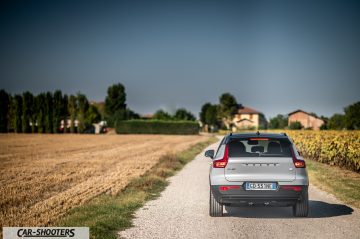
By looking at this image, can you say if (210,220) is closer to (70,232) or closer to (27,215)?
(70,232)

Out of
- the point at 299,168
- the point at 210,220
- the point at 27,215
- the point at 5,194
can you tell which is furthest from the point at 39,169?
the point at 299,168

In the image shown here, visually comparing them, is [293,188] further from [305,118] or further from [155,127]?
[305,118]

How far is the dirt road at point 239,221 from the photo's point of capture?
724 cm

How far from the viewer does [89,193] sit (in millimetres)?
11711

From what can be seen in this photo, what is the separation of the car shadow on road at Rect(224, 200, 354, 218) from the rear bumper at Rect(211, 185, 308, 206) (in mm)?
843

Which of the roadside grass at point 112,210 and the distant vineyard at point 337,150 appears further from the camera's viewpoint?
the distant vineyard at point 337,150

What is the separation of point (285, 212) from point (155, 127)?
252 feet

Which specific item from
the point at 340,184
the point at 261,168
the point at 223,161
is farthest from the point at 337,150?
the point at 223,161

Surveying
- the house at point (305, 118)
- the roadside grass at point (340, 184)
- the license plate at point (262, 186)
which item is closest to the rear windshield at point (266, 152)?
the license plate at point (262, 186)

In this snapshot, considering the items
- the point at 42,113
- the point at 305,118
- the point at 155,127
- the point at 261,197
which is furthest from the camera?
the point at 305,118

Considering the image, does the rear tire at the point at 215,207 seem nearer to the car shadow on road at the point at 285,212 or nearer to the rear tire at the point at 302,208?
the car shadow on road at the point at 285,212

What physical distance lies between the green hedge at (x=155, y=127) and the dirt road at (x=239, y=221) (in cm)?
7456

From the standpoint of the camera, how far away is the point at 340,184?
45.6 feet

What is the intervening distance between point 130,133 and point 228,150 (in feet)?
256
